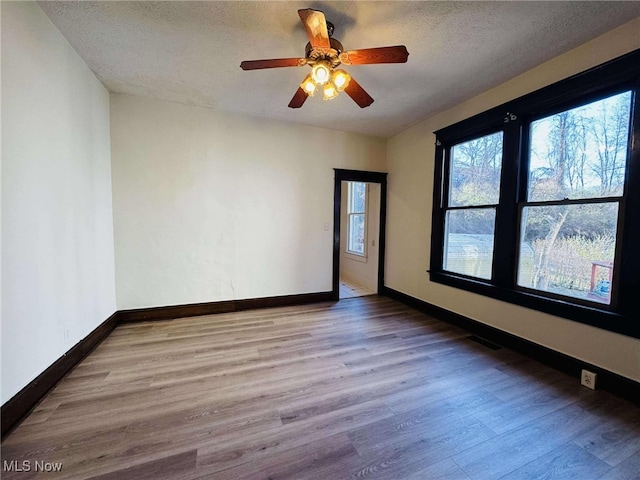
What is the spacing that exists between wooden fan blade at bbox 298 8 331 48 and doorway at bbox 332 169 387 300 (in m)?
2.48

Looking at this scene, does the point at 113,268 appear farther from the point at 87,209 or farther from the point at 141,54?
the point at 141,54

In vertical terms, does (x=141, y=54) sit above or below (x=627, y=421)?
above

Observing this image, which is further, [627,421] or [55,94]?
[55,94]

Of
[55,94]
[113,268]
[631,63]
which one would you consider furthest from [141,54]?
[631,63]

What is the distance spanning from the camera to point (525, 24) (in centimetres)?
192

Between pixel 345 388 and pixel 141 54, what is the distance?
339cm

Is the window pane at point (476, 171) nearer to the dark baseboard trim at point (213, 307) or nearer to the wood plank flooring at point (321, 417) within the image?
the wood plank flooring at point (321, 417)

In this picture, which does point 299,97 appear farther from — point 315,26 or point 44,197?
point 44,197

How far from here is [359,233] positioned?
18.4 ft

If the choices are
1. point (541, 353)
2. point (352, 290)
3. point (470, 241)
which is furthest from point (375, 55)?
point (352, 290)

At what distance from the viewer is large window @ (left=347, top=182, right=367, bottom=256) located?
547 cm

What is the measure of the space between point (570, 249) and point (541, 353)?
39.4 inches

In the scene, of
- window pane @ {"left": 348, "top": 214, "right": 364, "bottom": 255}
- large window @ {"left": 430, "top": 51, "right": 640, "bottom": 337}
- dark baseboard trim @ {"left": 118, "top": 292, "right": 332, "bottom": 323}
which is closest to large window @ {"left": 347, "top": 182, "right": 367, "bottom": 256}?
window pane @ {"left": 348, "top": 214, "right": 364, "bottom": 255}

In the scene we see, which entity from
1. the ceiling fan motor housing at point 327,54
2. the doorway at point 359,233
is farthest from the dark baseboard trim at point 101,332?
the ceiling fan motor housing at point 327,54
